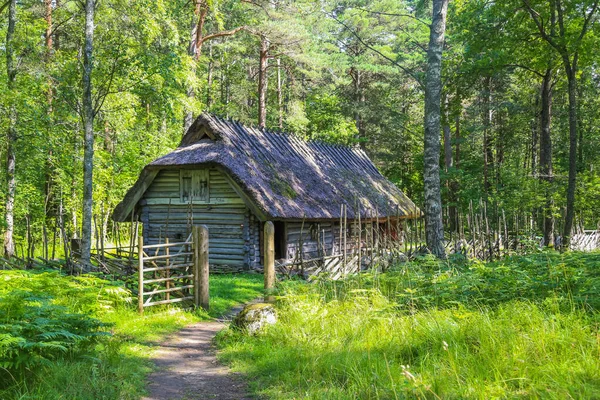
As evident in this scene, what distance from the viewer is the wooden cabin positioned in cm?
1454

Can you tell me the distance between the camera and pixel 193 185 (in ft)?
52.8

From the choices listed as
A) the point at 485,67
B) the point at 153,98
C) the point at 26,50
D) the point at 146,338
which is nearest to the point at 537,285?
the point at 146,338

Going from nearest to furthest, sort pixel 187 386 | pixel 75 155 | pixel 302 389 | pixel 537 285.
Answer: pixel 302 389, pixel 187 386, pixel 537 285, pixel 75 155

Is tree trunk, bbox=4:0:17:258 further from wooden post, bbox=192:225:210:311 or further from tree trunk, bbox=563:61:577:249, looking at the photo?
tree trunk, bbox=563:61:577:249

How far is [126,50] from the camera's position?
11289mm

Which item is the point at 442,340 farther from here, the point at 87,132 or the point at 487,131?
the point at 487,131

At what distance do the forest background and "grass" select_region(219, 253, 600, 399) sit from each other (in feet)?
18.1

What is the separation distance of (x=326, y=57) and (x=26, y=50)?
17174mm

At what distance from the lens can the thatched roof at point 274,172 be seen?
14.3m

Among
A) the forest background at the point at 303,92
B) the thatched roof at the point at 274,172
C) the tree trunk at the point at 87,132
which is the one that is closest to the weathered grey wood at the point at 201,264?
the tree trunk at the point at 87,132

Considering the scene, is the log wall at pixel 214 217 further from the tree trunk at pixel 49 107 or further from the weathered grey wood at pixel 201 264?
the weathered grey wood at pixel 201 264

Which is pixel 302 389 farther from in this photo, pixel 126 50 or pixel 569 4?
pixel 569 4

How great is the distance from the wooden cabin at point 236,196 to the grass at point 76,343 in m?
6.21

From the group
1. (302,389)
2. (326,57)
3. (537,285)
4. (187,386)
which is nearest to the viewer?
(302,389)
